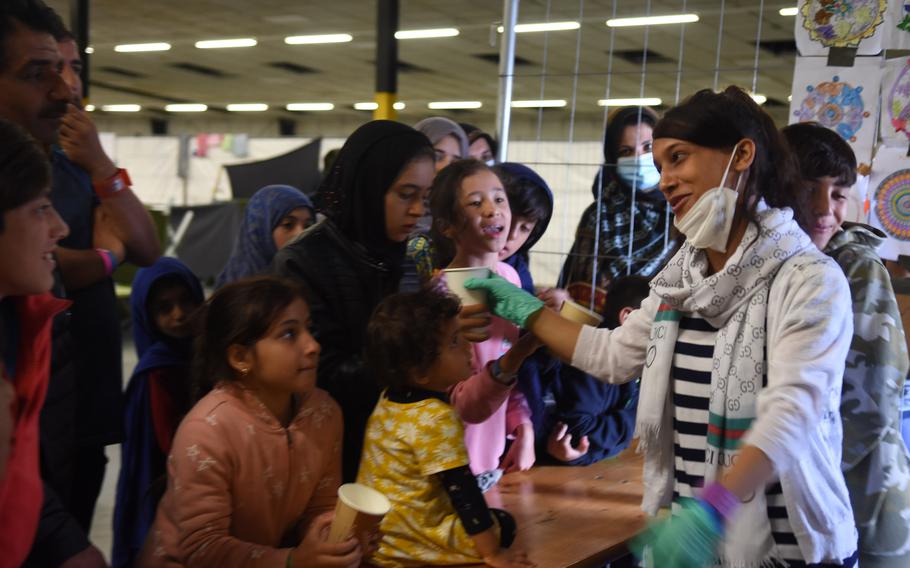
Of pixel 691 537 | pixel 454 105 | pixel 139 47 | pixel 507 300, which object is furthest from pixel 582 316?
pixel 454 105

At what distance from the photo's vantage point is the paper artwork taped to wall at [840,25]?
9.74 ft

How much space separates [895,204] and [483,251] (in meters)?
1.61

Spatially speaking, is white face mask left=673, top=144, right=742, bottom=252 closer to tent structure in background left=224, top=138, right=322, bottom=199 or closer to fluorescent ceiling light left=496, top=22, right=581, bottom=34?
fluorescent ceiling light left=496, top=22, right=581, bottom=34

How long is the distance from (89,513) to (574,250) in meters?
2.18

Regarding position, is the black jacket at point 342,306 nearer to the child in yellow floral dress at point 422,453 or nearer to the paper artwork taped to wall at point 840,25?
the child in yellow floral dress at point 422,453

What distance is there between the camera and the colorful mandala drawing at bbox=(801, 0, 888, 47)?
297cm

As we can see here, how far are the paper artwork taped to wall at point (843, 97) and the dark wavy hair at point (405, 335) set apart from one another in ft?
6.02

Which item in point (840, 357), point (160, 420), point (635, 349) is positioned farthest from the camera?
point (160, 420)

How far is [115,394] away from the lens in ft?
7.76

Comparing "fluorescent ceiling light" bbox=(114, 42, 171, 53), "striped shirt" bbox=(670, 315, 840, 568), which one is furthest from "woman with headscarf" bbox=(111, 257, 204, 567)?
"fluorescent ceiling light" bbox=(114, 42, 171, 53)

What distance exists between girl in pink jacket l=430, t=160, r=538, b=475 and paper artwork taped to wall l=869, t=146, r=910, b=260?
1477 mm

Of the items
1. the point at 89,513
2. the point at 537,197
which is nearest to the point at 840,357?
the point at 537,197

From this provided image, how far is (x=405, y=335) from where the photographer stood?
6.15 feet

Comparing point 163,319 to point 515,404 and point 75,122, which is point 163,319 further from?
point 515,404
